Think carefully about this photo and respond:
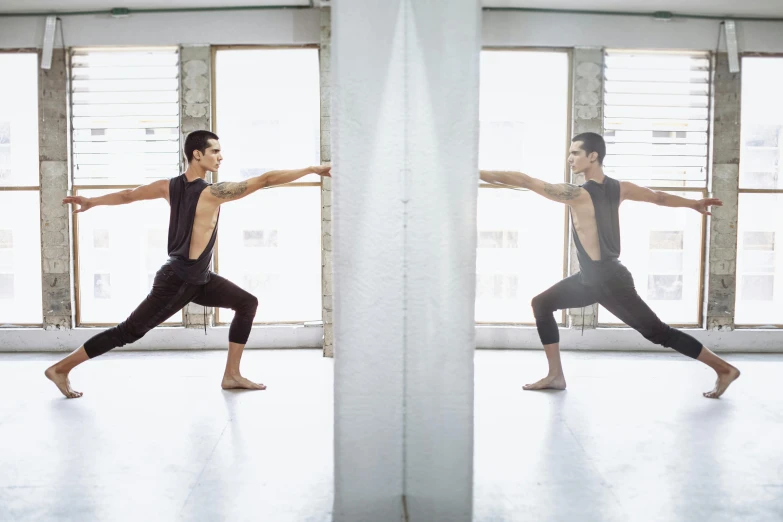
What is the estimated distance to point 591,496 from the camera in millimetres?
2652

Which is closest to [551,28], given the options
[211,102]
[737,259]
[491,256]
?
[491,256]

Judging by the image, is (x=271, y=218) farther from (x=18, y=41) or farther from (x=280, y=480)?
(x=280, y=480)

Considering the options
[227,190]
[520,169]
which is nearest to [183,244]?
[227,190]

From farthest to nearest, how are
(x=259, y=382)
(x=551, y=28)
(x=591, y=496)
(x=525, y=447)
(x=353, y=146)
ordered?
(x=551, y=28), (x=259, y=382), (x=525, y=447), (x=591, y=496), (x=353, y=146)

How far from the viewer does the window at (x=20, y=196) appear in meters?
5.62

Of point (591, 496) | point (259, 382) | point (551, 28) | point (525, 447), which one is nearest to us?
point (591, 496)

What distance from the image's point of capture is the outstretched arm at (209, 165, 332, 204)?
3711 millimetres

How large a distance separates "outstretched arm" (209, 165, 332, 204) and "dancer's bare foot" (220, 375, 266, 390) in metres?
1.25

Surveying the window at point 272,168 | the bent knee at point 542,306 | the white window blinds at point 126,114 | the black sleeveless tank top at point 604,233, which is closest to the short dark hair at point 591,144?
the black sleeveless tank top at point 604,233

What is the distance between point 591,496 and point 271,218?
154 inches

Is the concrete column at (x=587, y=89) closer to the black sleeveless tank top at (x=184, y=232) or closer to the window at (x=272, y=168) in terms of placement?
the window at (x=272, y=168)

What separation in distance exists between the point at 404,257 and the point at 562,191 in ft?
6.75

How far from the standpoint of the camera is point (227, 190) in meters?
4.00

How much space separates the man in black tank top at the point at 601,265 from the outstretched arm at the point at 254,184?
1.43 meters
